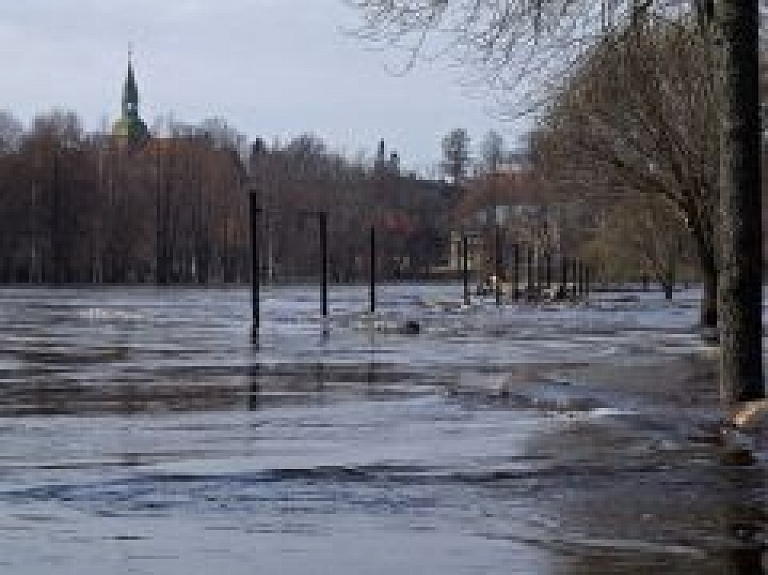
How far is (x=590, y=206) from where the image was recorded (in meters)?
52.4

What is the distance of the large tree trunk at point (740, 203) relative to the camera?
1593 centimetres

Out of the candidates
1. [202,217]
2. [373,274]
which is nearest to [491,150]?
[202,217]

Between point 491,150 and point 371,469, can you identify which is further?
point 491,150

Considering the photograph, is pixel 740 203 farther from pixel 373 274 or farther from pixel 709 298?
pixel 373 274

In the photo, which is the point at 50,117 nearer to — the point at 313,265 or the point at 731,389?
the point at 313,265

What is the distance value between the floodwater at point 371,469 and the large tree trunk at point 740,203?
2.33 ft

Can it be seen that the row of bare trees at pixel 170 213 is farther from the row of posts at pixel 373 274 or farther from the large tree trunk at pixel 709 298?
the large tree trunk at pixel 709 298

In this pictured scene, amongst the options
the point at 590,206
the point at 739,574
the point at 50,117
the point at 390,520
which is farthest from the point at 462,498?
the point at 50,117

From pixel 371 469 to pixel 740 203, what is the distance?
18.3ft

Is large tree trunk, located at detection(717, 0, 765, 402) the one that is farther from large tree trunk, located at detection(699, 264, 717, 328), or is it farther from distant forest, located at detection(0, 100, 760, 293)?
distant forest, located at detection(0, 100, 760, 293)

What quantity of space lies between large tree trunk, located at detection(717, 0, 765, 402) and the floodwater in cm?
71

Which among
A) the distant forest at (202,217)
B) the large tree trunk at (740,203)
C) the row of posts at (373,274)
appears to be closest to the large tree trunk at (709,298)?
the row of posts at (373,274)

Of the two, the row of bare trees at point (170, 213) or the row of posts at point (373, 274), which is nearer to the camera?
the row of posts at point (373, 274)

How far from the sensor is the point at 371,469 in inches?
491
